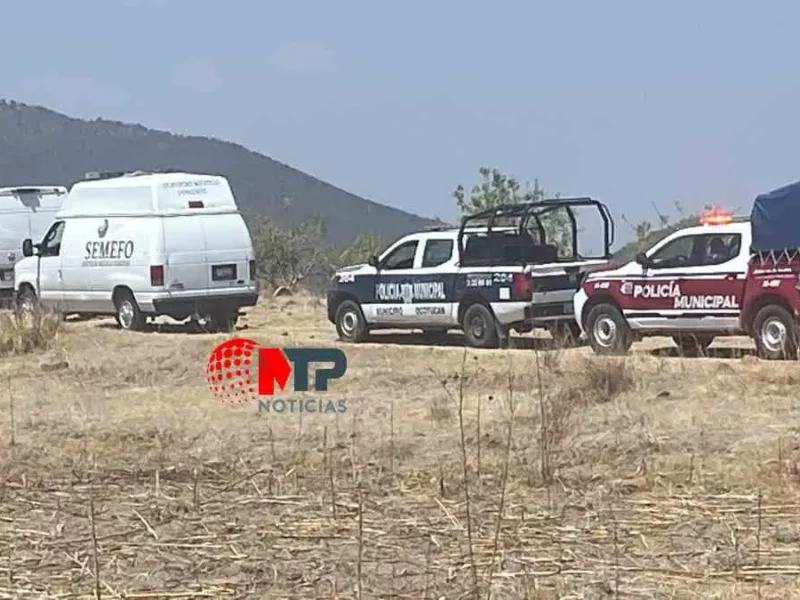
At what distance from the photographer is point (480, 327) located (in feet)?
67.5

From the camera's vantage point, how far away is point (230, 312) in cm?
2495

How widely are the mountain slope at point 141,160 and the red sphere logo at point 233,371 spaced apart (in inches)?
1821

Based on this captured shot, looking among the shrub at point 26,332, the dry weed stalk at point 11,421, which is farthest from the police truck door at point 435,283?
the dry weed stalk at point 11,421

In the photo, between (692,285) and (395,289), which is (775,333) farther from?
(395,289)

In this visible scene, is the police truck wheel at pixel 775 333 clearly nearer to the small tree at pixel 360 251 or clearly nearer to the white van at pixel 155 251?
the white van at pixel 155 251

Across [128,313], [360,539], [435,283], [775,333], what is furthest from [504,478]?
[128,313]

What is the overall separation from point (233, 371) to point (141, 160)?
7324 cm

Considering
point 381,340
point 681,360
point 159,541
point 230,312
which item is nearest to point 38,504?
point 159,541

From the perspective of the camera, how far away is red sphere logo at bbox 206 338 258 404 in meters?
16.1

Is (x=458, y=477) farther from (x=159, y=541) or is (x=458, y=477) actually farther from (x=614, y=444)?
(x=159, y=541)

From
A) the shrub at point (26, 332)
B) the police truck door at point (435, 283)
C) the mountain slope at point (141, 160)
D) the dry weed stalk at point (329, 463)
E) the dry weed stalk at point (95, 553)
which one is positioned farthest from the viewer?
the mountain slope at point (141, 160)

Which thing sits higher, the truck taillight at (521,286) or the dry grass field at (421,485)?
the truck taillight at (521,286)

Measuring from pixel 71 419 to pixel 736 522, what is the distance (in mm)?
7161

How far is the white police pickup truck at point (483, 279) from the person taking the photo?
66.2 feet
